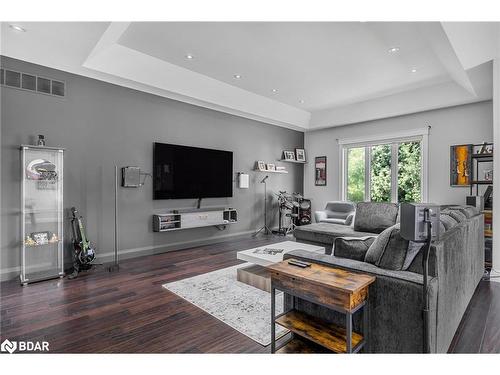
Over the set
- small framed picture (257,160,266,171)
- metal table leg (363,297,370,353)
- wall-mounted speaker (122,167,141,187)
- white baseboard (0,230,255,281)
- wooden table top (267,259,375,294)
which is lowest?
white baseboard (0,230,255,281)

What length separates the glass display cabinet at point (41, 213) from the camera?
3.25 meters

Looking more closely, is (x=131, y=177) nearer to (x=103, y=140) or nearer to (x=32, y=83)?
(x=103, y=140)

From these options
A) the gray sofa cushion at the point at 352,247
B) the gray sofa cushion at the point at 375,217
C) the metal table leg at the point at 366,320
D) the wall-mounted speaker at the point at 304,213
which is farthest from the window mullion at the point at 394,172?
the metal table leg at the point at 366,320

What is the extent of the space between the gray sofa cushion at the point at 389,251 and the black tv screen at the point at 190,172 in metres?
3.65

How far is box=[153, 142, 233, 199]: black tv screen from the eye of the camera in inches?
182

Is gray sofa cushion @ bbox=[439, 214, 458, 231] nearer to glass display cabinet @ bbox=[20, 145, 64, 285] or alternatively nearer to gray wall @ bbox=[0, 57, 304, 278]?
gray wall @ bbox=[0, 57, 304, 278]

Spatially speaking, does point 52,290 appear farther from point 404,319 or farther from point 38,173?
point 404,319

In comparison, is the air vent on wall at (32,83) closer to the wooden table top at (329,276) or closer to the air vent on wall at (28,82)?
the air vent on wall at (28,82)

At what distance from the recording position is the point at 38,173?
3330mm

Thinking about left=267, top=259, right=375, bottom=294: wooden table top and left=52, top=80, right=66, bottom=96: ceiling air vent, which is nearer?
left=267, top=259, right=375, bottom=294: wooden table top

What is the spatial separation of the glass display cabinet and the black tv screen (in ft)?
4.64

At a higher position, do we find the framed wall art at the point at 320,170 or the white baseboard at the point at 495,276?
the framed wall art at the point at 320,170

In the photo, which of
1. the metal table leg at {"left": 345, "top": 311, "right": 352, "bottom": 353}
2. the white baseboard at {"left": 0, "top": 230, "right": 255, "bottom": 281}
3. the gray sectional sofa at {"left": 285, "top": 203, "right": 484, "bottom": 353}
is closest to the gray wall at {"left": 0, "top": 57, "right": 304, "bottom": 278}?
the white baseboard at {"left": 0, "top": 230, "right": 255, "bottom": 281}
